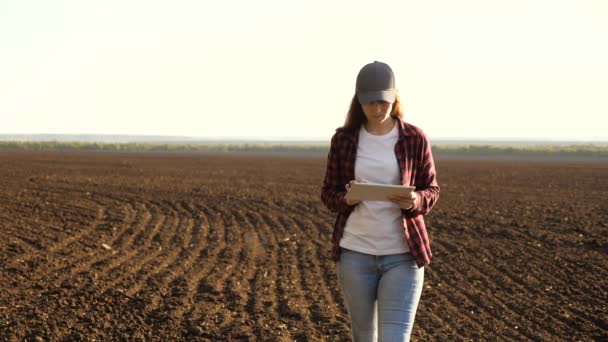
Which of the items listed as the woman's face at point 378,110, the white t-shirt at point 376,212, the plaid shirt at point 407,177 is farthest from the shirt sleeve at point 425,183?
the woman's face at point 378,110

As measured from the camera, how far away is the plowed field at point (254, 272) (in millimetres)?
6559

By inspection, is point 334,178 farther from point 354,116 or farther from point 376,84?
point 376,84

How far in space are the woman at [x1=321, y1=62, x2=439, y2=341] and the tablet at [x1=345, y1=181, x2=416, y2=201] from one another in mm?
44

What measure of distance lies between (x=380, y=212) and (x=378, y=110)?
49cm

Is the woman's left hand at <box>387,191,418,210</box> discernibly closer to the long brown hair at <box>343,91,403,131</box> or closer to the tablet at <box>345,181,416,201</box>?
the tablet at <box>345,181,416,201</box>

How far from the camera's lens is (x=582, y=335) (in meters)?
6.53

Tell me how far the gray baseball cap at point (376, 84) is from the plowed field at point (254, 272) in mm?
3286

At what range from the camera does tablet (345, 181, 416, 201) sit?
131 inches

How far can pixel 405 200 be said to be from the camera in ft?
11.1

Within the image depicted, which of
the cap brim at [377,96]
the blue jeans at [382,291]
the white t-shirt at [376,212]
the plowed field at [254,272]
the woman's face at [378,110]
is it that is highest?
the cap brim at [377,96]

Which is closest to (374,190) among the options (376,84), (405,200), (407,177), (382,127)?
(405,200)

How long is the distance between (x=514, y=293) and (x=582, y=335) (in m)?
1.60

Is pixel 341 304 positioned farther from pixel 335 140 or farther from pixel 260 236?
pixel 260 236

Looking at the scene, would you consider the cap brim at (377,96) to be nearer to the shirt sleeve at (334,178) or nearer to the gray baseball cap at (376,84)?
the gray baseball cap at (376,84)
